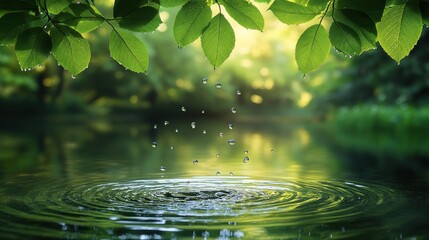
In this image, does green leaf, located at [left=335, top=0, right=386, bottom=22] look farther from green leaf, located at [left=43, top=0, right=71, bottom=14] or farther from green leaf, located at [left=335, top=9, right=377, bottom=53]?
green leaf, located at [left=43, top=0, right=71, bottom=14]

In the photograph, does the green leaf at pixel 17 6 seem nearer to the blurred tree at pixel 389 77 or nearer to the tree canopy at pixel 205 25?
the tree canopy at pixel 205 25

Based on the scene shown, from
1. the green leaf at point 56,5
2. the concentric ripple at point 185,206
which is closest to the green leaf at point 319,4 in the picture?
the green leaf at point 56,5

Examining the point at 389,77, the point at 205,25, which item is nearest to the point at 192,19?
the point at 205,25

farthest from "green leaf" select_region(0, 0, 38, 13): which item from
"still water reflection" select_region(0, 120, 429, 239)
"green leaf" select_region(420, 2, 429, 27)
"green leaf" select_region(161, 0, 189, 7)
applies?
"still water reflection" select_region(0, 120, 429, 239)

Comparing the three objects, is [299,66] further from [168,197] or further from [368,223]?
[168,197]

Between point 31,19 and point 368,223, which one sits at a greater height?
point 31,19

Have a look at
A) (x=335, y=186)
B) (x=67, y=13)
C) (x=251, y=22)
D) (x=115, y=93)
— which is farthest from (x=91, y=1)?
(x=115, y=93)
